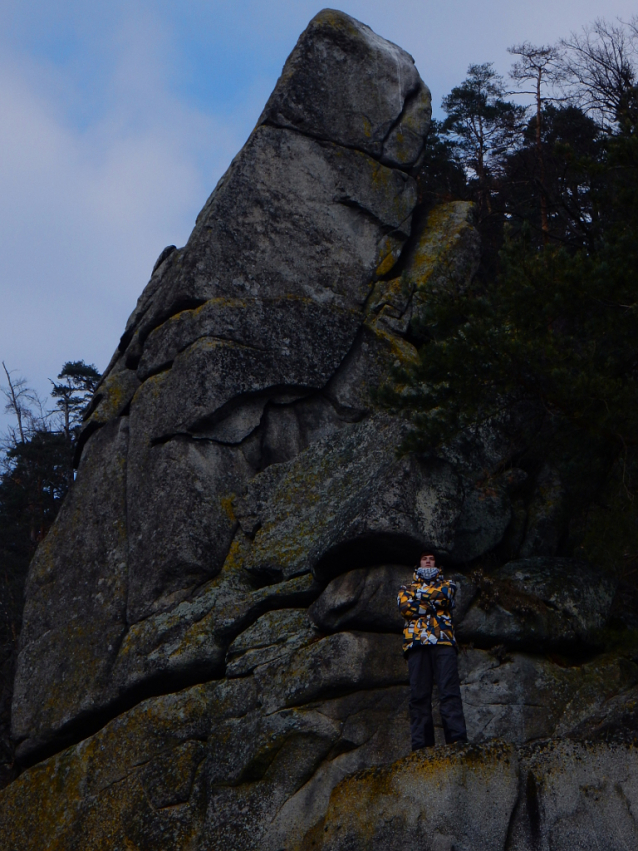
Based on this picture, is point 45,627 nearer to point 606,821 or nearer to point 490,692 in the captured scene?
point 490,692

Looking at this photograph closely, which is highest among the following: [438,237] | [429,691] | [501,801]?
[438,237]

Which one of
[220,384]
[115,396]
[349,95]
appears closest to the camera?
[220,384]

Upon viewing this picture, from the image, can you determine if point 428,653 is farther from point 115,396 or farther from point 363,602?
point 115,396

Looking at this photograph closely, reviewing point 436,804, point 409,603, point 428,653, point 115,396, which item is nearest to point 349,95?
point 115,396

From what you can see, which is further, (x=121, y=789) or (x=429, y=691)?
(x=121, y=789)

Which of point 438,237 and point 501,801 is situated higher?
point 438,237

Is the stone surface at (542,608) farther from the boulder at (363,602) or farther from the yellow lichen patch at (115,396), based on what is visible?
the yellow lichen patch at (115,396)

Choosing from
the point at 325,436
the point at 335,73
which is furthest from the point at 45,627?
the point at 335,73

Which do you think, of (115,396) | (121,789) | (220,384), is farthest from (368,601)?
(115,396)

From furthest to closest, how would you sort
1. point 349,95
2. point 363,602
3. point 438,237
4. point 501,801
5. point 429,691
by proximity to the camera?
point 349,95 < point 438,237 < point 363,602 < point 429,691 < point 501,801

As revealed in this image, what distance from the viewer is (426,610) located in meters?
10.1

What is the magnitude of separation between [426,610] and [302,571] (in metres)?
4.11

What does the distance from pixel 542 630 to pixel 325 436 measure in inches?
210

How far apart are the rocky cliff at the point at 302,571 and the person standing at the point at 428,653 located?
85cm
